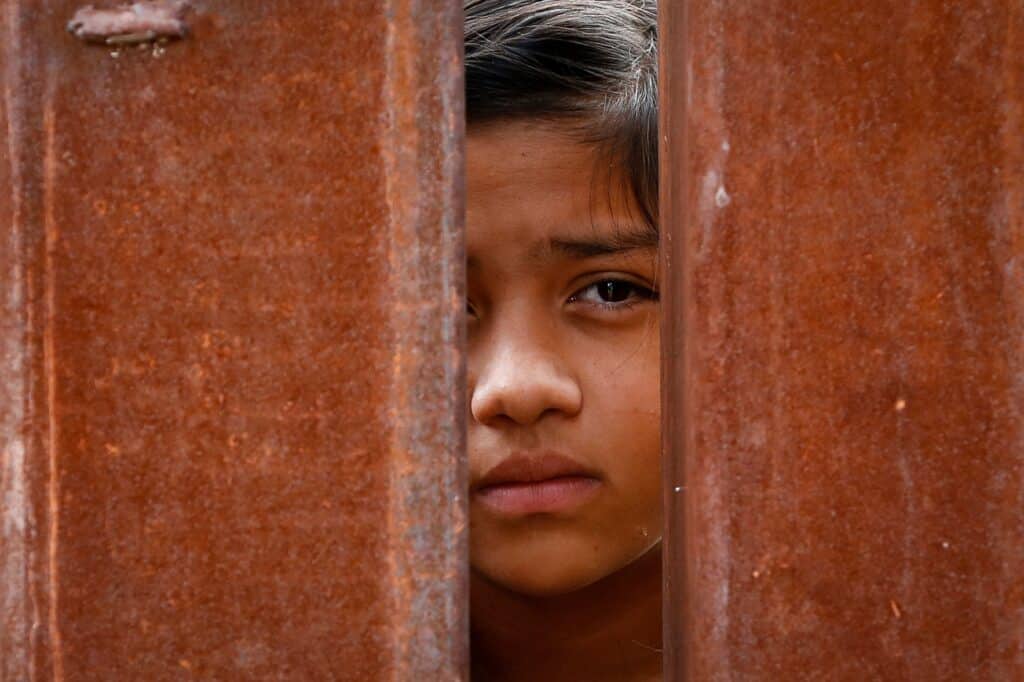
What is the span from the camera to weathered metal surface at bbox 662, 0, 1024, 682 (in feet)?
1.94

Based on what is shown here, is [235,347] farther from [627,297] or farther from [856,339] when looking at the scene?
[627,297]

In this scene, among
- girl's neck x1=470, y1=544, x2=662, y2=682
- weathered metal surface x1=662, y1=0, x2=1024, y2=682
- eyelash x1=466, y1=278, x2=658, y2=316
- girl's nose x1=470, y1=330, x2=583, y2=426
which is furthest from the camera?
girl's neck x1=470, y1=544, x2=662, y2=682

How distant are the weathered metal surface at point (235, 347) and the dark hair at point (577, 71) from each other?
70 cm

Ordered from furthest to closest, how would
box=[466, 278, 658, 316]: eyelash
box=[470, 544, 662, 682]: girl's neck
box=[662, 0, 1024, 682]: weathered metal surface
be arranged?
box=[470, 544, 662, 682]: girl's neck
box=[466, 278, 658, 316]: eyelash
box=[662, 0, 1024, 682]: weathered metal surface

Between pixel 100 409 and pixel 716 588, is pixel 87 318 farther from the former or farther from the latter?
pixel 716 588

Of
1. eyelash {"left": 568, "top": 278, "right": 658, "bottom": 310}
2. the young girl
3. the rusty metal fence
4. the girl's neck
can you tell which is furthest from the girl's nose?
the rusty metal fence

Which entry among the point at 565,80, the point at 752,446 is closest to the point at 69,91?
the point at 752,446

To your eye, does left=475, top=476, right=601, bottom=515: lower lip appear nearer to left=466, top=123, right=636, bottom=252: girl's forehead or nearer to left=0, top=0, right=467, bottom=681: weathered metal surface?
left=466, top=123, right=636, bottom=252: girl's forehead

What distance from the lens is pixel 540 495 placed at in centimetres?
119

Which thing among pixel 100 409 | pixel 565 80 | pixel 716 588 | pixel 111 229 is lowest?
pixel 716 588

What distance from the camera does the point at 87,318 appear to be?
2.01 feet

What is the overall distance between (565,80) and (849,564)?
34.9 inches

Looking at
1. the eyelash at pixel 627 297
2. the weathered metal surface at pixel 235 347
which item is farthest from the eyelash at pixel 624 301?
the weathered metal surface at pixel 235 347

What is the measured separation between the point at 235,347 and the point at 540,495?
2.09 ft
